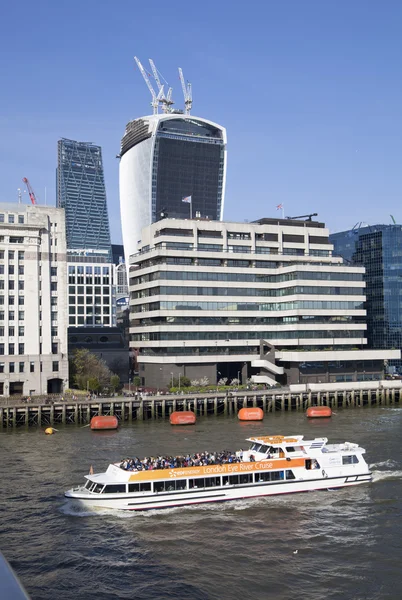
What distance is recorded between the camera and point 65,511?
52.9 meters

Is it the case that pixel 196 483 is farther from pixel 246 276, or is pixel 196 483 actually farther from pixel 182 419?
pixel 246 276

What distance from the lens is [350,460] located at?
62.7 metres

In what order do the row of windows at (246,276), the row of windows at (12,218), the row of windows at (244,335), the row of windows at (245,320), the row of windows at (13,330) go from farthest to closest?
the row of windows at (246,276) → the row of windows at (245,320) → the row of windows at (244,335) → the row of windows at (12,218) → the row of windows at (13,330)

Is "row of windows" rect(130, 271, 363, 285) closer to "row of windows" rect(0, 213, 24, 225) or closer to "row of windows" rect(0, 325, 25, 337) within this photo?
"row of windows" rect(0, 213, 24, 225)

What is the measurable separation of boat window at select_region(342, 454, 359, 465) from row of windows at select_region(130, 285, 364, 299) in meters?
79.6

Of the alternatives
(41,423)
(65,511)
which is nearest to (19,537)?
(65,511)

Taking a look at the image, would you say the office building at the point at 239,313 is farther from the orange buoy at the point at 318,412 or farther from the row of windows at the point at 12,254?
the row of windows at the point at 12,254

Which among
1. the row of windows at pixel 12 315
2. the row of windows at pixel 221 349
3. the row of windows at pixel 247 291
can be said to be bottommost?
the row of windows at pixel 221 349

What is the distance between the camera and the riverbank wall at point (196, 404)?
104312mm

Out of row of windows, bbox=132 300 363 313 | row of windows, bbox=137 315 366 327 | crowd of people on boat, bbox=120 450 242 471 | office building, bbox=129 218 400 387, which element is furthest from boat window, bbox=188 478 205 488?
row of windows, bbox=132 300 363 313

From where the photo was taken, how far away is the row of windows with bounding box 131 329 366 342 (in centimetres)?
13700

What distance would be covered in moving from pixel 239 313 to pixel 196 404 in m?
32.9

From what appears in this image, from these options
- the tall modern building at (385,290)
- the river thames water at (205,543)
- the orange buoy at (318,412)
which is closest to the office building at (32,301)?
the orange buoy at (318,412)

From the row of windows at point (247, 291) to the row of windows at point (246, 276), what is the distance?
6.88 ft
